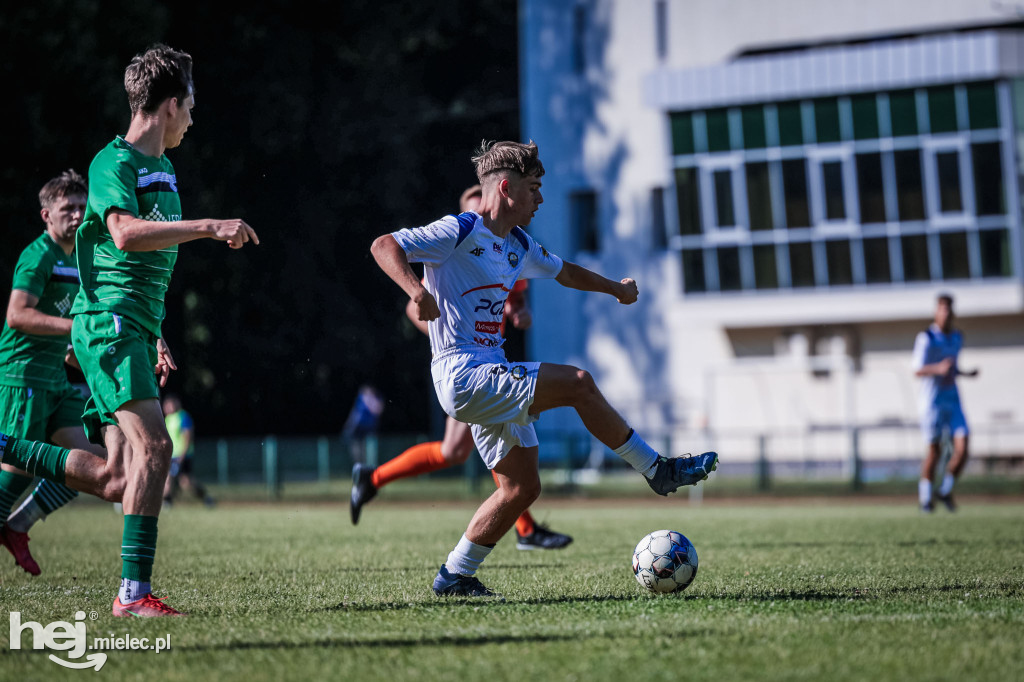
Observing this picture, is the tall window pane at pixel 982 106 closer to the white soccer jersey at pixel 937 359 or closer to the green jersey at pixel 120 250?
the white soccer jersey at pixel 937 359

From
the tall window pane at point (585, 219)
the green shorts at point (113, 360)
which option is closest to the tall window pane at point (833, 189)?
the tall window pane at point (585, 219)

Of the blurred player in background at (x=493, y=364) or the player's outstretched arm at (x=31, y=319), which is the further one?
the player's outstretched arm at (x=31, y=319)

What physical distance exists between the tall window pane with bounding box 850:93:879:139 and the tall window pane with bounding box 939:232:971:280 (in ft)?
11.0

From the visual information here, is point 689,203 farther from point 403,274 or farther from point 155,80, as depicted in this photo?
point 155,80

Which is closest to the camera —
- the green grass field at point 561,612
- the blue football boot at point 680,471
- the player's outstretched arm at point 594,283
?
the green grass field at point 561,612

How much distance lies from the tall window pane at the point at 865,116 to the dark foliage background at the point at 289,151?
1132 centimetres

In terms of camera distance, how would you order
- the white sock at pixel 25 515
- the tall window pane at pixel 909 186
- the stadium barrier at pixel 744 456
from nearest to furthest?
the white sock at pixel 25 515 < the stadium barrier at pixel 744 456 < the tall window pane at pixel 909 186

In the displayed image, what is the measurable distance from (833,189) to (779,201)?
1.45 meters

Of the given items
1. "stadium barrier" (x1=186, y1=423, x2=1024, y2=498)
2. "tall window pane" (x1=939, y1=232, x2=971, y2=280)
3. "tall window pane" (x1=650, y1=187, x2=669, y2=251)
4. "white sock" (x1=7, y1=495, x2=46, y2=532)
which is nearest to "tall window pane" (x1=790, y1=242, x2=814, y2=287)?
"tall window pane" (x1=939, y1=232, x2=971, y2=280)

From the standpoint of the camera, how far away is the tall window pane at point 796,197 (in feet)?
109

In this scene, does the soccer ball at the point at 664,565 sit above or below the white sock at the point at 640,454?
below

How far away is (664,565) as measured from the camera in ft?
20.6

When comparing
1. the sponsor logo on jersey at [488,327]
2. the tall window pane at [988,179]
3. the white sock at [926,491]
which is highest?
the tall window pane at [988,179]

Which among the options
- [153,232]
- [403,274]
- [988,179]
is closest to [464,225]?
[403,274]
